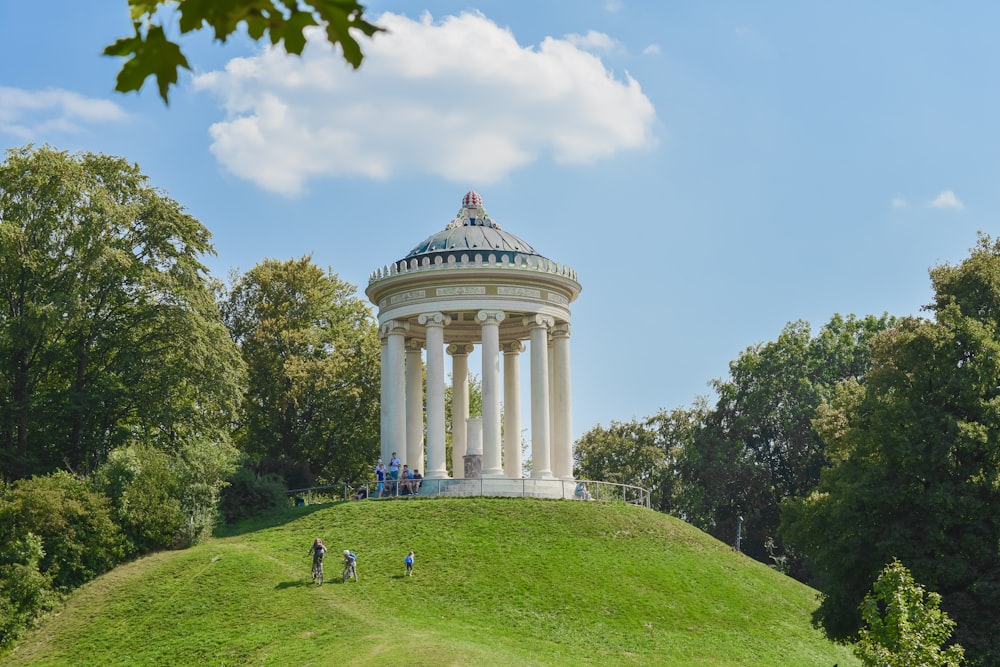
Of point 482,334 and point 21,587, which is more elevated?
point 482,334

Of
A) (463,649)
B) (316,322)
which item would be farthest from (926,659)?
(316,322)

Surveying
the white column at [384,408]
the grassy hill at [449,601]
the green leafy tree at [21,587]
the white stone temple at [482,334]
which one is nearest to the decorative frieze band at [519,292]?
the white stone temple at [482,334]

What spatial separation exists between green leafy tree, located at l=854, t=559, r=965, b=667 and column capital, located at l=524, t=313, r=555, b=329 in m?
29.2

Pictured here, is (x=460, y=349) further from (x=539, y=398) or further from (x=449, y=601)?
(x=449, y=601)

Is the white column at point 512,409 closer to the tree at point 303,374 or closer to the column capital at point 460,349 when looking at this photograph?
the column capital at point 460,349

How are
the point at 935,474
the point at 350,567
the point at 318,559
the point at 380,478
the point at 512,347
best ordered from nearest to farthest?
the point at 935,474
the point at 318,559
the point at 350,567
the point at 380,478
the point at 512,347

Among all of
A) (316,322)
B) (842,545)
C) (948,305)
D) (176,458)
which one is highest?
(316,322)

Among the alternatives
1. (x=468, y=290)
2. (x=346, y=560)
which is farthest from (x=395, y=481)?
(x=346, y=560)

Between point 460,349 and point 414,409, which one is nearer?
point 414,409

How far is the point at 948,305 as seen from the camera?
34094 mm

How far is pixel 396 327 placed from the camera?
2133 inches

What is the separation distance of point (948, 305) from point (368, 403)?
35.9 m

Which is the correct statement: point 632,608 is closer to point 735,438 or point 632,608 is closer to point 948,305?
point 948,305

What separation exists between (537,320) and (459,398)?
25.3 feet
